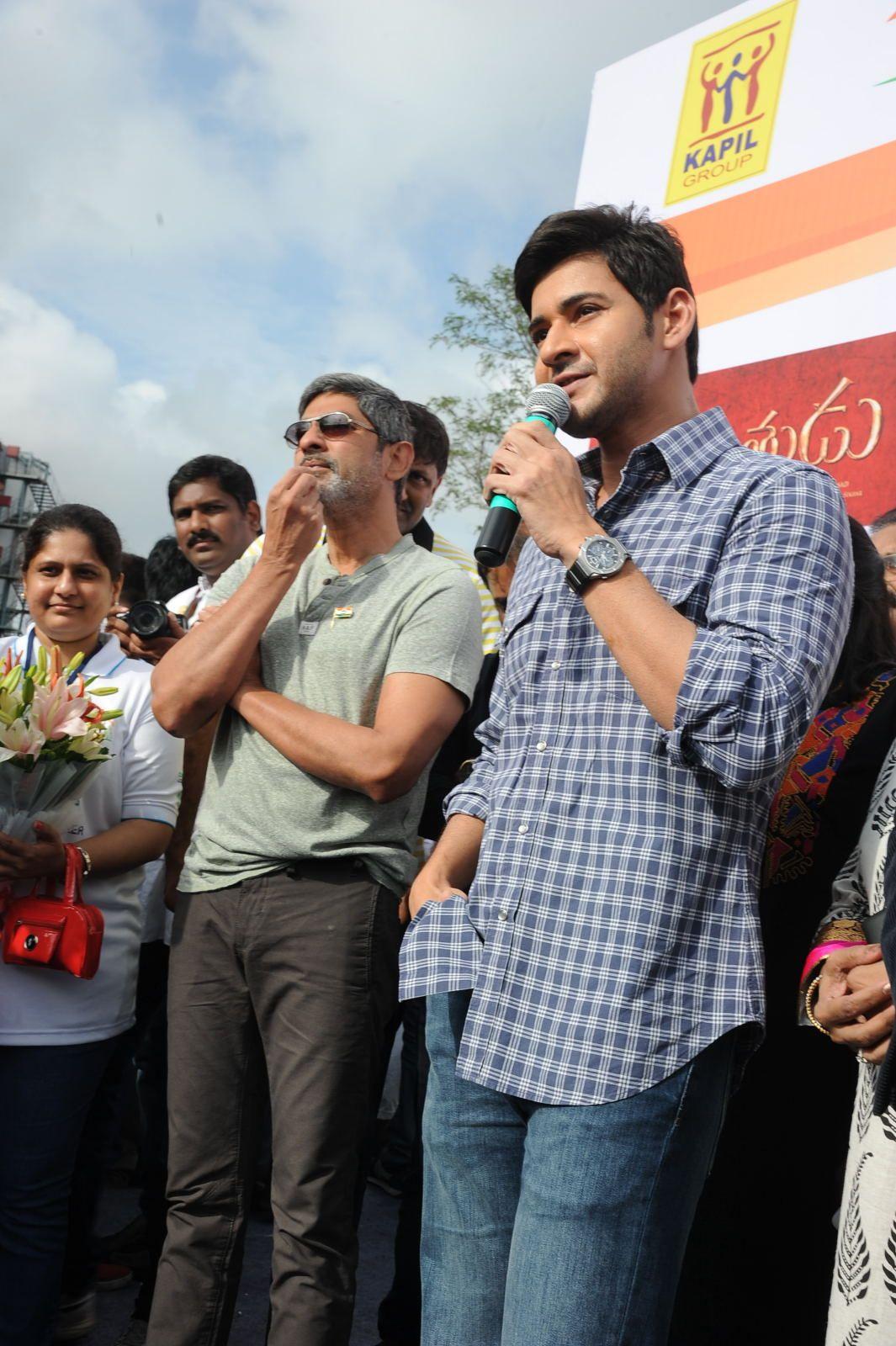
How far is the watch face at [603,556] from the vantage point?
57.7 inches

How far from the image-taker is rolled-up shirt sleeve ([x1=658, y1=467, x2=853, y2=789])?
138 centimetres

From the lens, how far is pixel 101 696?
301 cm

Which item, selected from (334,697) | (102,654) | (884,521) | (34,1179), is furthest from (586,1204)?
(102,654)

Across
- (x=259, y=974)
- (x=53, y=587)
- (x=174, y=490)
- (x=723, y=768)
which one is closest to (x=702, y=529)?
(x=723, y=768)

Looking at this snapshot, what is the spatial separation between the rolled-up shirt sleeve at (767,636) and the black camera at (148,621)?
1783 mm

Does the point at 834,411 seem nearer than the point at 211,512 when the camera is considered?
Yes

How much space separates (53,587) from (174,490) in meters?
1.25

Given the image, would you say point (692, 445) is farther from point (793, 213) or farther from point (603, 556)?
point (793, 213)

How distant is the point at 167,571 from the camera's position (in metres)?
5.18

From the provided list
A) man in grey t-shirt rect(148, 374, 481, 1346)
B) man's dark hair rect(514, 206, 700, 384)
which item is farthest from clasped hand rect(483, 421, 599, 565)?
man in grey t-shirt rect(148, 374, 481, 1346)

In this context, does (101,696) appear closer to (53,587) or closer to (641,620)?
(53,587)

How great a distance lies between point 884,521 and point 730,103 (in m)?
1.59

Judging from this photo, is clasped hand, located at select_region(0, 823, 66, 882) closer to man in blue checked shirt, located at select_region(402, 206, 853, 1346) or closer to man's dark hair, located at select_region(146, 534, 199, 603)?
man in blue checked shirt, located at select_region(402, 206, 853, 1346)

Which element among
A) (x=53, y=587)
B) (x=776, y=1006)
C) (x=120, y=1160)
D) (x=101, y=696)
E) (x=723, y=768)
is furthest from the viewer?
(x=120, y=1160)
